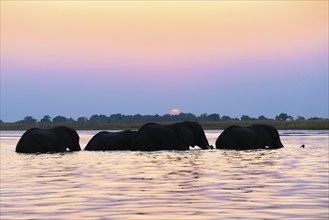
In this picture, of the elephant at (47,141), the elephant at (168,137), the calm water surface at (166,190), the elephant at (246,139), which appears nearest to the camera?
the calm water surface at (166,190)

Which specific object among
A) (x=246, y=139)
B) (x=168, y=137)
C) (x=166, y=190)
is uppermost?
(x=168, y=137)

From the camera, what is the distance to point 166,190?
1853cm

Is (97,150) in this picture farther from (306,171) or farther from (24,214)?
(24,214)

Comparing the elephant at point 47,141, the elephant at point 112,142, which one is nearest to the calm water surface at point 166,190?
the elephant at point 47,141

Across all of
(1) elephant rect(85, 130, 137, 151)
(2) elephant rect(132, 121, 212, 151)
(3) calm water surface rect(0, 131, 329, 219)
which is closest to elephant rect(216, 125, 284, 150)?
(2) elephant rect(132, 121, 212, 151)

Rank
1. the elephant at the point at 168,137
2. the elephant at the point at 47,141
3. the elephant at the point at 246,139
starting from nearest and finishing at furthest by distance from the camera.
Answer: the elephant at the point at 47,141
the elephant at the point at 168,137
the elephant at the point at 246,139

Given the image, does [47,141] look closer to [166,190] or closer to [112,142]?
[112,142]

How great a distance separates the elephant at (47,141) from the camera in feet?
135

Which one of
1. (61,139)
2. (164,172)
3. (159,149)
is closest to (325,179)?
(164,172)

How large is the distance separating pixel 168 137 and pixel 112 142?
11.1ft

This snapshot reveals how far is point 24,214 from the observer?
559 inches

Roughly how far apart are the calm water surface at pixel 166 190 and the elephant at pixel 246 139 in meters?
12.7

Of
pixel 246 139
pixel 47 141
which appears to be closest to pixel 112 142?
pixel 47 141

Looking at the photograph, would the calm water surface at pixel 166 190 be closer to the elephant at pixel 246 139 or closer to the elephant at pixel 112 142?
the elephant at pixel 112 142
